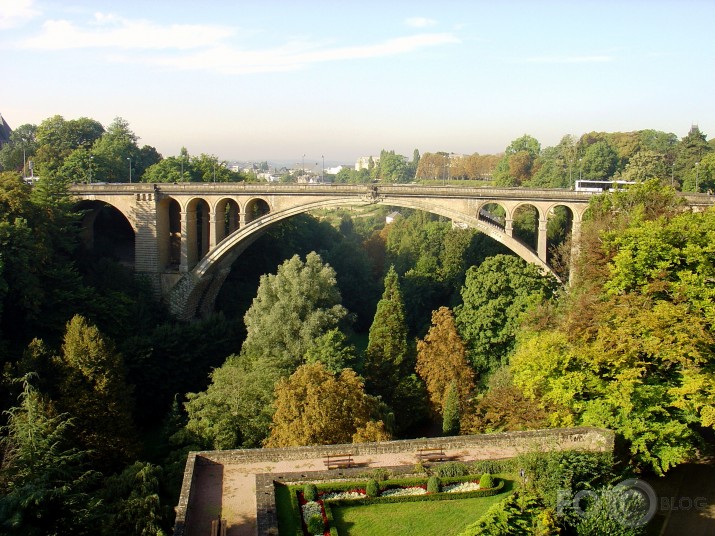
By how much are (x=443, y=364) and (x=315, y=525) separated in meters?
14.1

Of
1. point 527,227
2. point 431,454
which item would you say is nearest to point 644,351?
point 431,454

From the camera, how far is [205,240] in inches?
1507

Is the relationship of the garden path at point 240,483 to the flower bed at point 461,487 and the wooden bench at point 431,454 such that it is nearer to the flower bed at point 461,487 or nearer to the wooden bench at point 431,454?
the wooden bench at point 431,454

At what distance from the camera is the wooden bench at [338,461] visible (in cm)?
1692

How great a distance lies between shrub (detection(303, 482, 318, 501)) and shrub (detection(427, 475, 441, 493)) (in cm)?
257

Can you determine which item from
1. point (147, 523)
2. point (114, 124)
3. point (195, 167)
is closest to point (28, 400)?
point (147, 523)

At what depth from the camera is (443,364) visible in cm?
2767

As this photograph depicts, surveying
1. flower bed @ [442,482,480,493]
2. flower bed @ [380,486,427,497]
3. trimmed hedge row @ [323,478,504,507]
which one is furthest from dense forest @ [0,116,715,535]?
flower bed @ [380,486,427,497]

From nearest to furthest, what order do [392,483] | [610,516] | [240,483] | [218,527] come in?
[218,527] < [610,516] < [392,483] < [240,483]

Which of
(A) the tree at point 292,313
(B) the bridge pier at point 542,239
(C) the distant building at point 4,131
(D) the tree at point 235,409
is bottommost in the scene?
(D) the tree at point 235,409

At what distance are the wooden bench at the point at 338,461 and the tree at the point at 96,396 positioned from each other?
29.7 feet

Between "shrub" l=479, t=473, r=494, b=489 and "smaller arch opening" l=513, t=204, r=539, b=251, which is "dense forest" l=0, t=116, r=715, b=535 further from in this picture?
"smaller arch opening" l=513, t=204, r=539, b=251

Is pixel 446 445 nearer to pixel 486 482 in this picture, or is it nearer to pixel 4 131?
pixel 486 482

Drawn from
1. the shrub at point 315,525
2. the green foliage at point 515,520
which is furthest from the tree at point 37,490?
the green foliage at point 515,520
